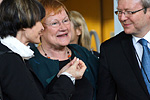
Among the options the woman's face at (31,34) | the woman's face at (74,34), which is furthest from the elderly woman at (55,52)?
the woman's face at (74,34)

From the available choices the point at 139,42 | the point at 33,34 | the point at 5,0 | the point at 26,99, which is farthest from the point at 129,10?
the point at 26,99

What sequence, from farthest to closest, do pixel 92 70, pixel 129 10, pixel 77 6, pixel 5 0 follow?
pixel 77 6 < pixel 92 70 < pixel 129 10 < pixel 5 0

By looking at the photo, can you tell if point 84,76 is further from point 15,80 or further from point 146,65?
point 15,80

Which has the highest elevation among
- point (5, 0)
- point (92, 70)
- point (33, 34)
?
point (5, 0)

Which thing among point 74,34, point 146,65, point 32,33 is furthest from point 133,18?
point 74,34

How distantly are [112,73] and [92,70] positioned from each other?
0.73 ft

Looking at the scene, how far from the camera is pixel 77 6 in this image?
9.04 m

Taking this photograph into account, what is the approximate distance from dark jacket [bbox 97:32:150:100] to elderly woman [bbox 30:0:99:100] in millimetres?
139

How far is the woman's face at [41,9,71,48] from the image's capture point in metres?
1.86

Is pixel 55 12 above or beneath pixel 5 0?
beneath

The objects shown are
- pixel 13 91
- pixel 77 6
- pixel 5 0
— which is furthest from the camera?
pixel 77 6

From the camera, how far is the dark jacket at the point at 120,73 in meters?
1.74

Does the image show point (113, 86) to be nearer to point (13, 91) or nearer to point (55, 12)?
point (55, 12)

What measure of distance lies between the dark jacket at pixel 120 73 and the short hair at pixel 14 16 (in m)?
0.80
